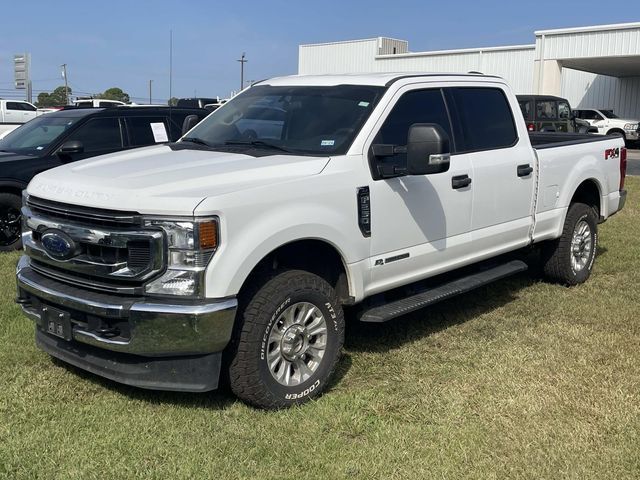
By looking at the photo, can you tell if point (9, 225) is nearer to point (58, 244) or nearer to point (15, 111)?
point (58, 244)

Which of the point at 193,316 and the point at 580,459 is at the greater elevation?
the point at 193,316

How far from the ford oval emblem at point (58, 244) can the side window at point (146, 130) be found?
487cm

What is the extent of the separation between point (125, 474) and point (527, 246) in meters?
4.06

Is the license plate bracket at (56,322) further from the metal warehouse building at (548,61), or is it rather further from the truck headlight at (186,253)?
the metal warehouse building at (548,61)

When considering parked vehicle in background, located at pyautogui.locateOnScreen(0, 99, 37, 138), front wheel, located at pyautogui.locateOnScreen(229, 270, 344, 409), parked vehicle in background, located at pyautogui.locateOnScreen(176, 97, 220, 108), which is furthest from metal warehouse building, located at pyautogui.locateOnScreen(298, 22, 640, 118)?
front wheel, located at pyautogui.locateOnScreen(229, 270, 344, 409)

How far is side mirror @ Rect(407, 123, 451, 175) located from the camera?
420 cm

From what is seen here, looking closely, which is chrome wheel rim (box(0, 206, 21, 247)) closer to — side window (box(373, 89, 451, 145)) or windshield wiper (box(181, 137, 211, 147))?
windshield wiper (box(181, 137, 211, 147))

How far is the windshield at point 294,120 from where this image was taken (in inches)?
178

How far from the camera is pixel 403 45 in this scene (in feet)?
139

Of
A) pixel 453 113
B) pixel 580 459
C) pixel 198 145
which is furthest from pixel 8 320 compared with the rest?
pixel 580 459

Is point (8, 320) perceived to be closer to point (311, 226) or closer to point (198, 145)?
point (198, 145)

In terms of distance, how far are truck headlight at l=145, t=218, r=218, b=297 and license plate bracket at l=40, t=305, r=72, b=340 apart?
623 mm

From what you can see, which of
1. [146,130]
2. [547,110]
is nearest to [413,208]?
[146,130]

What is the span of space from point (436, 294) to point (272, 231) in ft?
5.54
